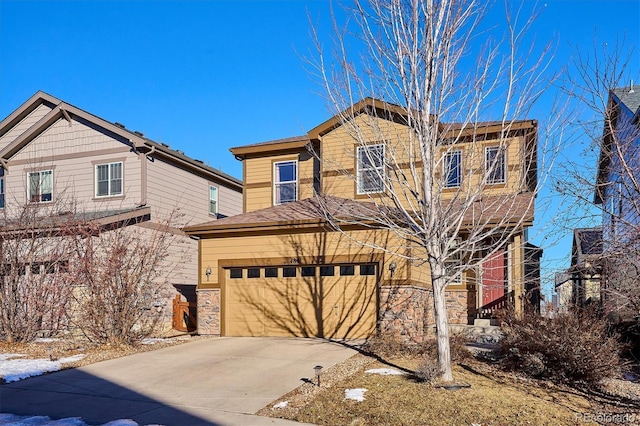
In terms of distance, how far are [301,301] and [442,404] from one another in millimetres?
7479

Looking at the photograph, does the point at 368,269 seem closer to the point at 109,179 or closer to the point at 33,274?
the point at 33,274

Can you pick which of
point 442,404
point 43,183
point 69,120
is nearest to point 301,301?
point 442,404

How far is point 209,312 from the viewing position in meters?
15.9

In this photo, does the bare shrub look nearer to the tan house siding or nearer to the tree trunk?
the tree trunk

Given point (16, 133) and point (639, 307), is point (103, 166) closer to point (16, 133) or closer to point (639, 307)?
point (16, 133)

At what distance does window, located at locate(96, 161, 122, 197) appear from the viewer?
20.3 meters

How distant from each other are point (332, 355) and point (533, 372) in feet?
13.5

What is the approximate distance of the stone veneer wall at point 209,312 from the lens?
1578 centimetres

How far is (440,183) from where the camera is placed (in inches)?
362

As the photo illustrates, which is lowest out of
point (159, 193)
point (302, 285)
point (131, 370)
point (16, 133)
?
point (131, 370)

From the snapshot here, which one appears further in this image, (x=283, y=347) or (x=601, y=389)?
(x=283, y=347)

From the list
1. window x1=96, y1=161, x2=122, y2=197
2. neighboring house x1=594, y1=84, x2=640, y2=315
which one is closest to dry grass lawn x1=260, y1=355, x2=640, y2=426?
neighboring house x1=594, y1=84, x2=640, y2=315

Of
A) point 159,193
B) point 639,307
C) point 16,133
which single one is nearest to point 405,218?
point 639,307

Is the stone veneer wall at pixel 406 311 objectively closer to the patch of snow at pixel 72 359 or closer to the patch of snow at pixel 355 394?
the patch of snow at pixel 355 394
